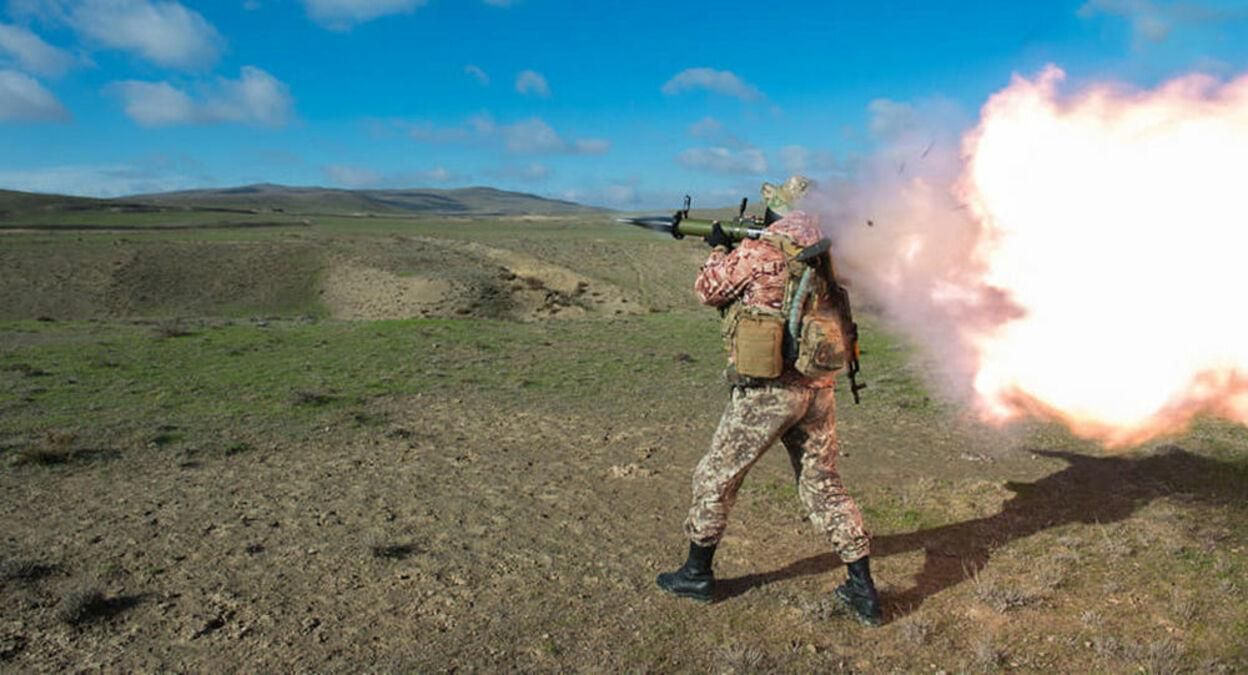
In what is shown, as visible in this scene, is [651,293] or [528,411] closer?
[528,411]

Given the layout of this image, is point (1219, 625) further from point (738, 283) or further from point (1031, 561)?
point (738, 283)

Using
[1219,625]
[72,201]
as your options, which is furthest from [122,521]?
[72,201]

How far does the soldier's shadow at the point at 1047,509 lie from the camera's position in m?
6.51

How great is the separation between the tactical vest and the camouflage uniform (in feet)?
0.27

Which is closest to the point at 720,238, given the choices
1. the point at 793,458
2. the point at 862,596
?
the point at 793,458

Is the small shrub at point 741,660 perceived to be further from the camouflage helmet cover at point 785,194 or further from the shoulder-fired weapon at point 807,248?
the camouflage helmet cover at point 785,194

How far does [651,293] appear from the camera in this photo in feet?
128

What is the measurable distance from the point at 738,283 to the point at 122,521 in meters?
6.21

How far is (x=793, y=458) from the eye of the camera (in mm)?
6098

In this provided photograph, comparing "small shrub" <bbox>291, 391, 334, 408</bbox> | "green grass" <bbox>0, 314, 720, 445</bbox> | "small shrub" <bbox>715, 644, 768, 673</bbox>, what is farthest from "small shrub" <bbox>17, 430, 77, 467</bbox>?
"small shrub" <bbox>715, 644, 768, 673</bbox>

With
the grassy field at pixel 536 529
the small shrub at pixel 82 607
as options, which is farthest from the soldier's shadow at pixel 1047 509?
the small shrub at pixel 82 607

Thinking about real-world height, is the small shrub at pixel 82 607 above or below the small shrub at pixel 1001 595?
above

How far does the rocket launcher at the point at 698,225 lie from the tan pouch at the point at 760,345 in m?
0.73

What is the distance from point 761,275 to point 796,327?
1.52 ft
